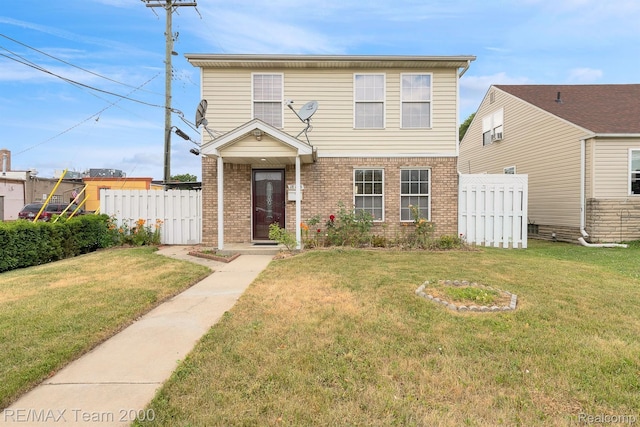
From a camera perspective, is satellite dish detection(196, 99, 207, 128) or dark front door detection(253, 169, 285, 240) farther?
dark front door detection(253, 169, 285, 240)

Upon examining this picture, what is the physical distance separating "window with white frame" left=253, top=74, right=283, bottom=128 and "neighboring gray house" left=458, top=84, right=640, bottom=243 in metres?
10.2

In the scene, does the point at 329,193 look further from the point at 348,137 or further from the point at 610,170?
the point at 610,170

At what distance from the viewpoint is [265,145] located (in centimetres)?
889

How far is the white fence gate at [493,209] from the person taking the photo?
10508mm

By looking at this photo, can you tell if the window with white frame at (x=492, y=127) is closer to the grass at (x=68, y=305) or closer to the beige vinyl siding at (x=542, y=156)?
the beige vinyl siding at (x=542, y=156)

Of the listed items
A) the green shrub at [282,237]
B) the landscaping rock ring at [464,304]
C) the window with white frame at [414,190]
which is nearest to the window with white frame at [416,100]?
the window with white frame at [414,190]

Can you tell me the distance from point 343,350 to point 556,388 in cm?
168

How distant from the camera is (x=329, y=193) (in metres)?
10.3

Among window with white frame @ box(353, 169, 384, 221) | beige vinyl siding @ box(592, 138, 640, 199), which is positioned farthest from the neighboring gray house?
window with white frame @ box(353, 169, 384, 221)

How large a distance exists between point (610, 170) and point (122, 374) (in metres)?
14.2

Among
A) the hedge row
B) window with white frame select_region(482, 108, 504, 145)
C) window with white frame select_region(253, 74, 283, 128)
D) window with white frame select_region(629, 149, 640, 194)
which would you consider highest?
window with white frame select_region(482, 108, 504, 145)

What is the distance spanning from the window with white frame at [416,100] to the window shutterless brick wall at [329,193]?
1153mm

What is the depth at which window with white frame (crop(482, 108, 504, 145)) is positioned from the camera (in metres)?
16.2

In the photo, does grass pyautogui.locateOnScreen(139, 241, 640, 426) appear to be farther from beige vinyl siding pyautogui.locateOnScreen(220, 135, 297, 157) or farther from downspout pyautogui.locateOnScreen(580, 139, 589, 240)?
downspout pyautogui.locateOnScreen(580, 139, 589, 240)
